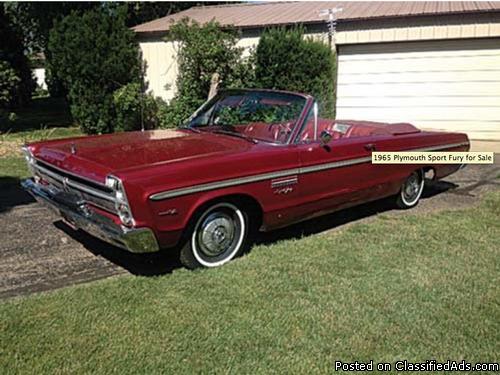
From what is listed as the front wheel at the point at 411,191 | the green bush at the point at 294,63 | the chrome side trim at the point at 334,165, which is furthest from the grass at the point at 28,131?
the front wheel at the point at 411,191

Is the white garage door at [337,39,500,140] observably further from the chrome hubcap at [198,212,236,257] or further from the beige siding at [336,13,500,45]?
the chrome hubcap at [198,212,236,257]

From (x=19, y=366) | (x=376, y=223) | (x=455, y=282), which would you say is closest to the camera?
(x=19, y=366)

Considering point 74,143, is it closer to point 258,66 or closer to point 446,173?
point 446,173

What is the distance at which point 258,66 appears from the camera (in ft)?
38.2

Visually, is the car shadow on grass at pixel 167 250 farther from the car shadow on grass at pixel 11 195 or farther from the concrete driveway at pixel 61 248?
the car shadow on grass at pixel 11 195

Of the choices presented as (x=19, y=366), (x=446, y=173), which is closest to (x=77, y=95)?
(x=446, y=173)

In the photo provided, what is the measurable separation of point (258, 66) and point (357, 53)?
247cm

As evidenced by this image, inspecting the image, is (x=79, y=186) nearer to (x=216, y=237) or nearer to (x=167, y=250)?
(x=167, y=250)

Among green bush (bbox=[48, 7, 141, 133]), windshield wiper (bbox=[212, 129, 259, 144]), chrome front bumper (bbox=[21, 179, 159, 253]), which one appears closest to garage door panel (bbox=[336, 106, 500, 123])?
green bush (bbox=[48, 7, 141, 133])

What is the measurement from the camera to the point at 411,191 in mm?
6340

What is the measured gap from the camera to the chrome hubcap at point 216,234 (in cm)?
418

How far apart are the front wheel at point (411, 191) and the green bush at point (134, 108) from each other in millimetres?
7728

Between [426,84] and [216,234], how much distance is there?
9.13m

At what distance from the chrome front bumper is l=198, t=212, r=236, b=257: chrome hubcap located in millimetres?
518
